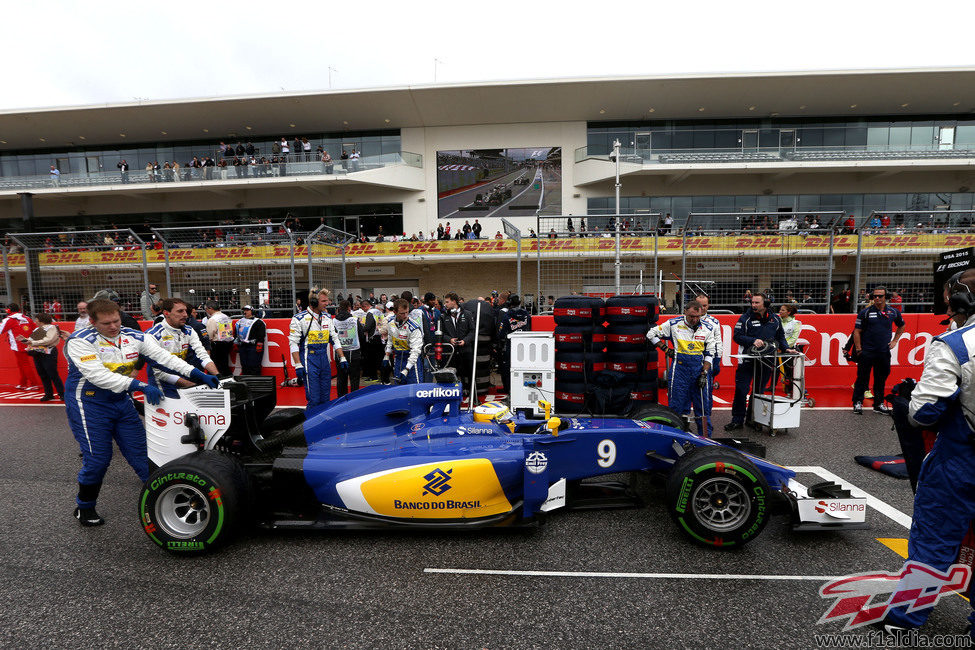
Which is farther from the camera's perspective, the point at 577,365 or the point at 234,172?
the point at 234,172

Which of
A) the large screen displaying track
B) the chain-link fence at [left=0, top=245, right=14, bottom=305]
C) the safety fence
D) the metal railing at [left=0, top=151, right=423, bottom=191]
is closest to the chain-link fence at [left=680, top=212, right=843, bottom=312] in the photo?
the safety fence

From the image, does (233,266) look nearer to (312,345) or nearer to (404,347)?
A: (312,345)

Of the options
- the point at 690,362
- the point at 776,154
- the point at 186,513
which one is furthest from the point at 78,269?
the point at 776,154

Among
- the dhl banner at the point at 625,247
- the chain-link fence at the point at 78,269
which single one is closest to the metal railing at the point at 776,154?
the dhl banner at the point at 625,247

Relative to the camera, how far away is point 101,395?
3811 mm

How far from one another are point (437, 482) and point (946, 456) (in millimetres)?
2900

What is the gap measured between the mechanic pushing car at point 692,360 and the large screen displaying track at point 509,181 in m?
19.7

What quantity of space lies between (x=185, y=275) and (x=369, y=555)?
8.91 metres

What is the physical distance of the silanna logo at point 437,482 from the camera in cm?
333

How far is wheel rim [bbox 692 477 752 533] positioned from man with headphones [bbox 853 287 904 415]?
17.1ft

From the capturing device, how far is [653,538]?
3.44 meters

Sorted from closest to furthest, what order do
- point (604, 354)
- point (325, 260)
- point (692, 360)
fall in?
point (692, 360) → point (604, 354) → point (325, 260)

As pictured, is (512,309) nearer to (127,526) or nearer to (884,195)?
(127,526)

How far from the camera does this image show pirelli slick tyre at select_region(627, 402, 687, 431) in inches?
187
